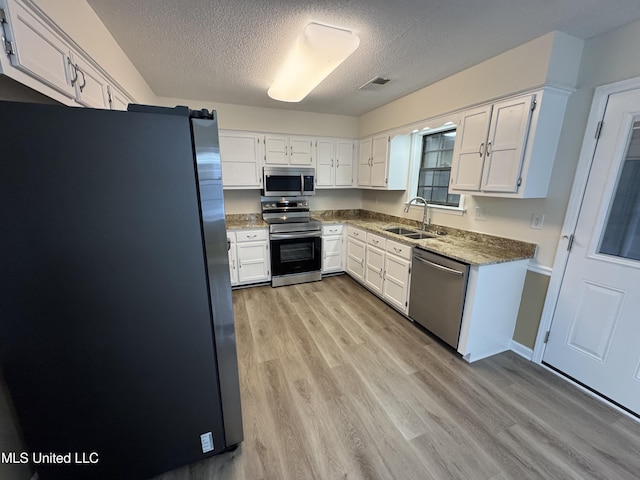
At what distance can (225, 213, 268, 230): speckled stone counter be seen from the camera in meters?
3.66

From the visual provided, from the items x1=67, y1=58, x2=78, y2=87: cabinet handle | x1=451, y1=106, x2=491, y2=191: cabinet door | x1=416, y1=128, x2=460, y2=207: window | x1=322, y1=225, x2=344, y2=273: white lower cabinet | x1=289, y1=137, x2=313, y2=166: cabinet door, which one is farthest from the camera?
x1=322, y1=225, x2=344, y2=273: white lower cabinet

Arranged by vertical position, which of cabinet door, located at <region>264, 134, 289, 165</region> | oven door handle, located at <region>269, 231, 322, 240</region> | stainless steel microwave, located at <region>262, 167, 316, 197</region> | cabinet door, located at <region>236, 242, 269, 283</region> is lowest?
cabinet door, located at <region>236, 242, 269, 283</region>

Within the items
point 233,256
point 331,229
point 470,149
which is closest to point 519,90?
point 470,149

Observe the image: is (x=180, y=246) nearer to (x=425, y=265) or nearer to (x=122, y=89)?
(x=122, y=89)

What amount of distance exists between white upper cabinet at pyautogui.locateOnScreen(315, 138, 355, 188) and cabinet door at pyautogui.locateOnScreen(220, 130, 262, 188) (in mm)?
943

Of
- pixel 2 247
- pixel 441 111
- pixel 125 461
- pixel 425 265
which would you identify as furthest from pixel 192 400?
pixel 441 111

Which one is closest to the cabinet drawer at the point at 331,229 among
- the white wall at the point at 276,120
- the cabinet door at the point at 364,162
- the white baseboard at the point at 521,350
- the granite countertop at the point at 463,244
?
the granite countertop at the point at 463,244

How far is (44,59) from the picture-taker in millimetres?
1131

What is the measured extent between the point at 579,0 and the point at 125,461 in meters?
3.39

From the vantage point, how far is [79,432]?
1.14m

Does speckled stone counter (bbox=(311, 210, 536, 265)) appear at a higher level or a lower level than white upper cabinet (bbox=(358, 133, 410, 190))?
lower

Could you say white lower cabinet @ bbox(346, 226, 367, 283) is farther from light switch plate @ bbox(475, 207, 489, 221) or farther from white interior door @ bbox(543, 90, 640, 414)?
white interior door @ bbox(543, 90, 640, 414)

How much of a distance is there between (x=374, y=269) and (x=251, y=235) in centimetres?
173

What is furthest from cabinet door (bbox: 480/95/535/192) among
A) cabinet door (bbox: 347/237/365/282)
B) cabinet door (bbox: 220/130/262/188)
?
cabinet door (bbox: 220/130/262/188)
